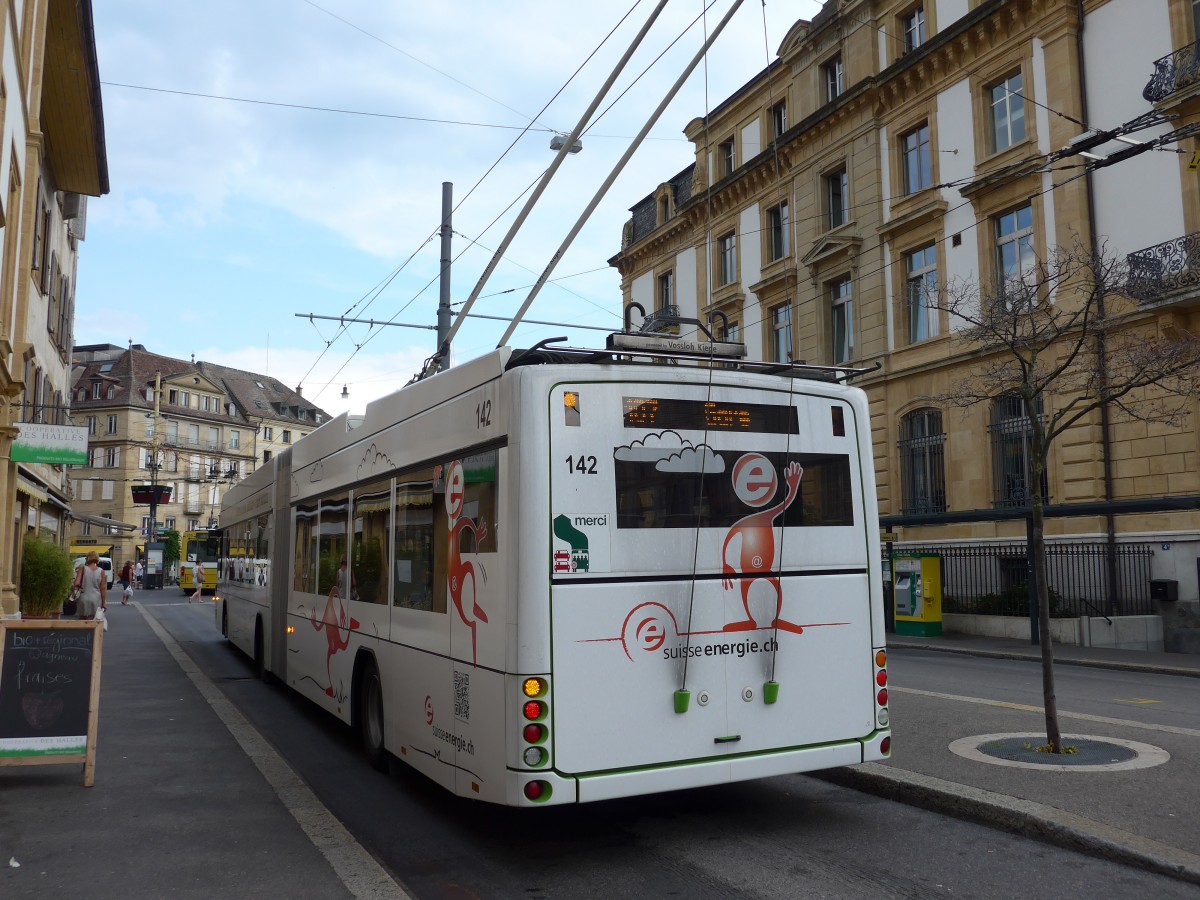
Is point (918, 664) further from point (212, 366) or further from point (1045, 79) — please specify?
point (212, 366)

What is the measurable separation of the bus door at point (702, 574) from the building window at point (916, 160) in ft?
76.5

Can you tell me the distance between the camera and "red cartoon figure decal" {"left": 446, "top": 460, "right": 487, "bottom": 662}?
6.23 meters

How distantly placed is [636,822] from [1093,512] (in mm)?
15724

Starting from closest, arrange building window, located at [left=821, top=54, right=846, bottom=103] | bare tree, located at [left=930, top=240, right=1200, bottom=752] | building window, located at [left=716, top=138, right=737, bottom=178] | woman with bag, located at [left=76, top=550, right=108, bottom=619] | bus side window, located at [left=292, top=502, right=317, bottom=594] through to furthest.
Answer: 1. bus side window, located at [left=292, top=502, right=317, bottom=594]
2. bare tree, located at [left=930, top=240, right=1200, bottom=752]
3. woman with bag, located at [left=76, top=550, right=108, bottom=619]
4. building window, located at [left=821, top=54, right=846, bottom=103]
5. building window, located at [left=716, top=138, right=737, bottom=178]

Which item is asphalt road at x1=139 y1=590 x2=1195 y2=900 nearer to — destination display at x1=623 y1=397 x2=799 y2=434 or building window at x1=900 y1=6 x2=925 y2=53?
destination display at x1=623 y1=397 x2=799 y2=434

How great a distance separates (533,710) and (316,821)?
2319 mm

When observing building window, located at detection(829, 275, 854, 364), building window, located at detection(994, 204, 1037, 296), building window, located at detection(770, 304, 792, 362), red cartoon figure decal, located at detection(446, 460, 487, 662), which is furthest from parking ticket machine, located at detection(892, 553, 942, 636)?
red cartoon figure decal, located at detection(446, 460, 487, 662)

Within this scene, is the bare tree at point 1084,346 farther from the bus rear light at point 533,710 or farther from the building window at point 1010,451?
the bus rear light at point 533,710

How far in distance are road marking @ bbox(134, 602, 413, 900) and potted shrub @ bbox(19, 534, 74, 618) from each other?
12994 millimetres

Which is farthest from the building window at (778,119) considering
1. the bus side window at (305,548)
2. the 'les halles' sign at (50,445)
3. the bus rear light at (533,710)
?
the bus rear light at (533,710)

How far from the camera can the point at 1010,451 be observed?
25234 millimetres

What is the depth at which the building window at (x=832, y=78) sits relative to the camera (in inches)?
1258

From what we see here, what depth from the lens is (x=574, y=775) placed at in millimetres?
5676

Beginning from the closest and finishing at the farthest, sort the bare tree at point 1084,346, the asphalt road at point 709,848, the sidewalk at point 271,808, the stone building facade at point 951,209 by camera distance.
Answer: the asphalt road at point 709,848, the sidewalk at point 271,808, the bare tree at point 1084,346, the stone building facade at point 951,209
